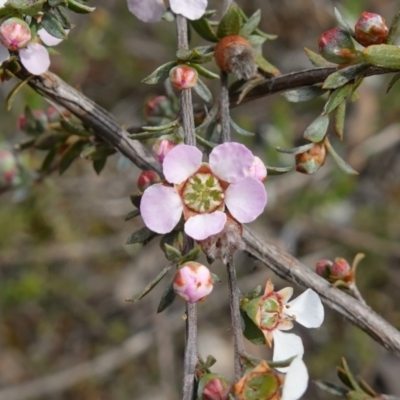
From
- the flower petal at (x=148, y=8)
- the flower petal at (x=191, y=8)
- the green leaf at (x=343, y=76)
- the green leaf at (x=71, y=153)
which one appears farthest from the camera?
the green leaf at (x=71, y=153)

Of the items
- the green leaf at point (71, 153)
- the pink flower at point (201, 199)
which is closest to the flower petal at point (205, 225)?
the pink flower at point (201, 199)

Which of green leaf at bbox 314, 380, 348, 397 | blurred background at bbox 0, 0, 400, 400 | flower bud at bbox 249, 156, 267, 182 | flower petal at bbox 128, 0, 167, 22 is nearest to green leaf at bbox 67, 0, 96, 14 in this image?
flower petal at bbox 128, 0, 167, 22

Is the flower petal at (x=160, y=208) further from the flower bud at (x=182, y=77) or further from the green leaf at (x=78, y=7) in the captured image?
the green leaf at (x=78, y=7)

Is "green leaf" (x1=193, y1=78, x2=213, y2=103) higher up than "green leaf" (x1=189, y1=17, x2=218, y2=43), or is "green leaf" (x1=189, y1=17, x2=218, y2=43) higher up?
"green leaf" (x1=189, y1=17, x2=218, y2=43)

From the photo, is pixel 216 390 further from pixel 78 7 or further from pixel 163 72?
pixel 78 7

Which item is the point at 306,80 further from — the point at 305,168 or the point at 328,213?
the point at 328,213

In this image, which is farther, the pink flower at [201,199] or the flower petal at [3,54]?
the flower petal at [3,54]

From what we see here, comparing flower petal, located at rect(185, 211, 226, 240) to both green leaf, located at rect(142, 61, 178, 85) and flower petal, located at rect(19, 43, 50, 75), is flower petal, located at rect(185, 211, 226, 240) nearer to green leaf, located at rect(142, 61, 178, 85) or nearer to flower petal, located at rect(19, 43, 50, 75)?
green leaf, located at rect(142, 61, 178, 85)

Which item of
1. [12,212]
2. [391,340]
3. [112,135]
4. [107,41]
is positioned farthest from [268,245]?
[107,41]
